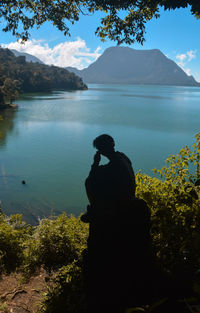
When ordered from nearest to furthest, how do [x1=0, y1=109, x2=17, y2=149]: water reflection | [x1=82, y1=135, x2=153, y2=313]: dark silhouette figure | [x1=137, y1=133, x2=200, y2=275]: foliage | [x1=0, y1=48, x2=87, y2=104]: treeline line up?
[x1=82, y1=135, x2=153, y2=313]: dark silhouette figure → [x1=137, y1=133, x2=200, y2=275]: foliage → [x1=0, y1=109, x2=17, y2=149]: water reflection → [x1=0, y1=48, x2=87, y2=104]: treeline

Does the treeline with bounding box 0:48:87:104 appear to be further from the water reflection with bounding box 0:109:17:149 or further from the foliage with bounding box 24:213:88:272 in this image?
the foliage with bounding box 24:213:88:272

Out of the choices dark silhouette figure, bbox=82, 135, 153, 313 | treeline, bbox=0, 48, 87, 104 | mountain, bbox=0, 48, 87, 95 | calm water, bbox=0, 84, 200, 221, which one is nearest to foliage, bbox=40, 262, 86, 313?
dark silhouette figure, bbox=82, 135, 153, 313

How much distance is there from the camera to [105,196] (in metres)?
2.74

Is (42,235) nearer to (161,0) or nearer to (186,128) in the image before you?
(161,0)

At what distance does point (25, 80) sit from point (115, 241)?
84737mm

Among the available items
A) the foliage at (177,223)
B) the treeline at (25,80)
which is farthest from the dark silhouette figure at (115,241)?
the treeline at (25,80)

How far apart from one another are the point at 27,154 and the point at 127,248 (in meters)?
18.5

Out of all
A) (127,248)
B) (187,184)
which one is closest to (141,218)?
(127,248)

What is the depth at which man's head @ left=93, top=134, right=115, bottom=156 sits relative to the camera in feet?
9.34

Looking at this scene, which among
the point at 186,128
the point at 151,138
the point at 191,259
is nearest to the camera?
the point at 191,259

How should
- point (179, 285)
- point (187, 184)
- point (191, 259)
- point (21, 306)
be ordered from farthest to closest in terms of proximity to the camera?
1. point (187, 184)
2. point (21, 306)
3. point (191, 259)
4. point (179, 285)

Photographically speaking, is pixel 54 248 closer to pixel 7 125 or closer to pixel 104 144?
pixel 104 144

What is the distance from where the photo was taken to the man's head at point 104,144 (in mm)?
2846

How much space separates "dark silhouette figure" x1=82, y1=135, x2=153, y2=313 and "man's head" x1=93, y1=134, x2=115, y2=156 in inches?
0.5
